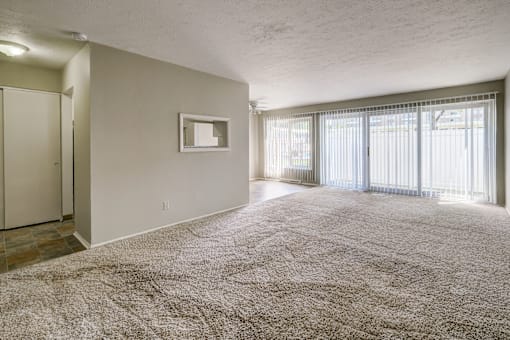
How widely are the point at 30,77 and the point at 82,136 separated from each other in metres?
1.75

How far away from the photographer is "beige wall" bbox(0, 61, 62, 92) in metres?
3.87

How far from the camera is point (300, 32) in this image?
2900 millimetres

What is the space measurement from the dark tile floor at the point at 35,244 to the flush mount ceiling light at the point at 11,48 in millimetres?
2378

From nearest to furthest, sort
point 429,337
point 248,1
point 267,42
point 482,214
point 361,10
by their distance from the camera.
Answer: point 429,337 → point 248,1 → point 361,10 → point 267,42 → point 482,214

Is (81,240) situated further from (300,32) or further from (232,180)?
(300,32)

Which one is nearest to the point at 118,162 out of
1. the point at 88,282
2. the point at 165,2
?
the point at 88,282

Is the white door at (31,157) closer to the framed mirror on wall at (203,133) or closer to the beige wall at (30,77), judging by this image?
the beige wall at (30,77)

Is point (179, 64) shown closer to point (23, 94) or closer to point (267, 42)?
point (267, 42)

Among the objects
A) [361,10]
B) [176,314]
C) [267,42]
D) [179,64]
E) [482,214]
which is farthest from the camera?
[482,214]

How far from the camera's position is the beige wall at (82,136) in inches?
126

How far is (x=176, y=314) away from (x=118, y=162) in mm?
2169

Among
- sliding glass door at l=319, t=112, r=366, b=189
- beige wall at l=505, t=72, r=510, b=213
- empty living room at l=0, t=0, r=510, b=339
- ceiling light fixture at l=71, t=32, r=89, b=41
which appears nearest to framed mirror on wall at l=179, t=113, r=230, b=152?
empty living room at l=0, t=0, r=510, b=339

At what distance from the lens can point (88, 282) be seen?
2.34 meters

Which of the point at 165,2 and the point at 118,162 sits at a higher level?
the point at 165,2
